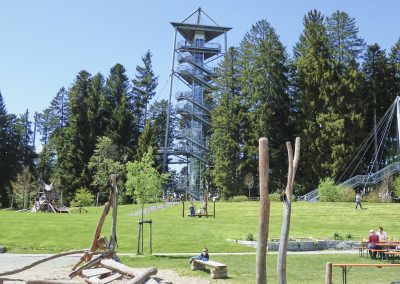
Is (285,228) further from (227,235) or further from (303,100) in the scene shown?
(303,100)

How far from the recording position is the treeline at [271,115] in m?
57.2

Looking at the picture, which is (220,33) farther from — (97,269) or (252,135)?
(97,269)

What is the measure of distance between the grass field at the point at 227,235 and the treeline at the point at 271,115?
63.3 feet

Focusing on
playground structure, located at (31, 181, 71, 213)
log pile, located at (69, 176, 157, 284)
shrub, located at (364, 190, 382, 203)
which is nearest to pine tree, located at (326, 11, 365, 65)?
shrub, located at (364, 190, 382, 203)

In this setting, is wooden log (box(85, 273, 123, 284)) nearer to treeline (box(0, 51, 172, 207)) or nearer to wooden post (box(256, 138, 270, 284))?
wooden post (box(256, 138, 270, 284))

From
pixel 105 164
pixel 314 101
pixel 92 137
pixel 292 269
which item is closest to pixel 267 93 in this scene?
pixel 314 101

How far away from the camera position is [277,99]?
6256 centimetres

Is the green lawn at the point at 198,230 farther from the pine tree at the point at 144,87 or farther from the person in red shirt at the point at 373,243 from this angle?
the pine tree at the point at 144,87

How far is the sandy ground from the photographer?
13.4 metres

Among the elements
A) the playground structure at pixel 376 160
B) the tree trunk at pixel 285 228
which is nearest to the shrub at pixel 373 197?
the playground structure at pixel 376 160

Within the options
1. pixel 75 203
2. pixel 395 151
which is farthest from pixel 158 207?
pixel 395 151

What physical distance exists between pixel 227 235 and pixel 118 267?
42.6 feet

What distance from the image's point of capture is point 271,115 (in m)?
61.4

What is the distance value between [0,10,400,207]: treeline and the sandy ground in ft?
129
